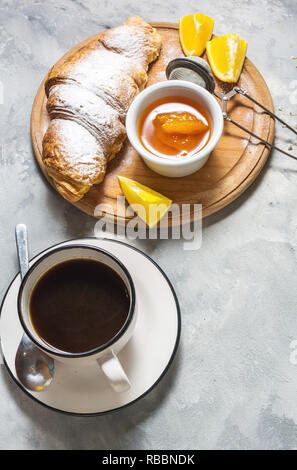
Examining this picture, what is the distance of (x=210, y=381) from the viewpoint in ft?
4.40

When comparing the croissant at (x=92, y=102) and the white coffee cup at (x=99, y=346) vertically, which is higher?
the croissant at (x=92, y=102)

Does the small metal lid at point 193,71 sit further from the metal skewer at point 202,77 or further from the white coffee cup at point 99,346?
the white coffee cup at point 99,346

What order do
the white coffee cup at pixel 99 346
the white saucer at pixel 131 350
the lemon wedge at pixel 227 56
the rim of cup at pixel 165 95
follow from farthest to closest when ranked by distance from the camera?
1. the lemon wedge at pixel 227 56
2. the rim of cup at pixel 165 95
3. the white saucer at pixel 131 350
4. the white coffee cup at pixel 99 346

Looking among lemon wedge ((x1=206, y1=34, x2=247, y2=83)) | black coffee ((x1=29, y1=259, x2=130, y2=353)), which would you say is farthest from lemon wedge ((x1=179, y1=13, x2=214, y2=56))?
black coffee ((x1=29, y1=259, x2=130, y2=353))

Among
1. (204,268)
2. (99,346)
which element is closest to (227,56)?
(204,268)

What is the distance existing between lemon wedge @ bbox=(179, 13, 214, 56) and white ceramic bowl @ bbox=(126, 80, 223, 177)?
170 mm

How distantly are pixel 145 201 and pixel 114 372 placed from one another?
0.46 meters

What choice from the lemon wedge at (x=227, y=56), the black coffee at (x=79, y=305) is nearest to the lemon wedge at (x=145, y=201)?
the black coffee at (x=79, y=305)

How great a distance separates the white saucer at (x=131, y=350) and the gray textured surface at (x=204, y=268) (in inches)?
5.5

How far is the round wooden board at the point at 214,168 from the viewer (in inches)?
54.4

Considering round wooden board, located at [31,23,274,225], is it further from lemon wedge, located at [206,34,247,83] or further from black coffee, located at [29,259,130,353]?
black coffee, located at [29,259,130,353]

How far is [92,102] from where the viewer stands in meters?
1.36

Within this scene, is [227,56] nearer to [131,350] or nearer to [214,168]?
[214,168]

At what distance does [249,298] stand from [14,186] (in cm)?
71
